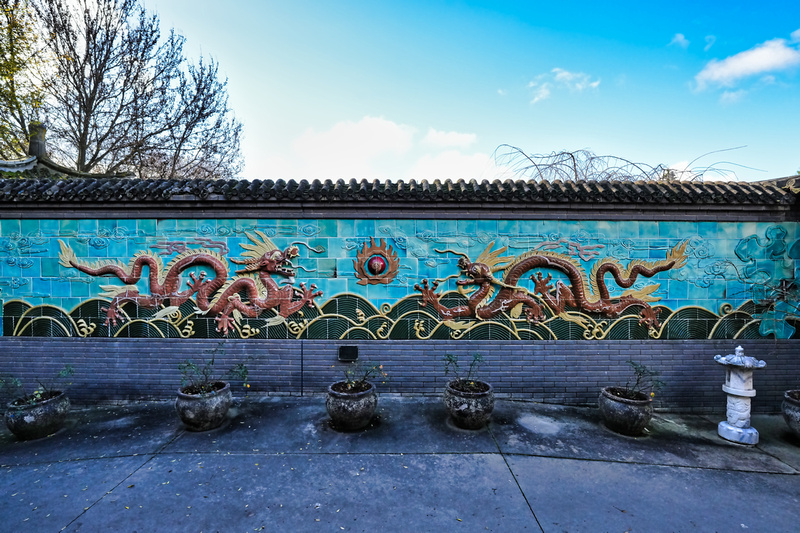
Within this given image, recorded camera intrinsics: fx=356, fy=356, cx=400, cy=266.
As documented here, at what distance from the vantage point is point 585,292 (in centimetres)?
490

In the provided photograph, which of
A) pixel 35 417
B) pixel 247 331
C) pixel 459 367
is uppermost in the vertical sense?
pixel 247 331

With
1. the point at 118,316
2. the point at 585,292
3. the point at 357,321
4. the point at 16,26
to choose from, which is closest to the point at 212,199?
the point at 118,316

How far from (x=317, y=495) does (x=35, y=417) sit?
3509 millimetres

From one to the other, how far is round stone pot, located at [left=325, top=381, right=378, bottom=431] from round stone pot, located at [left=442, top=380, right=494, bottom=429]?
97 cm

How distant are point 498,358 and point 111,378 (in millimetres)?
5429

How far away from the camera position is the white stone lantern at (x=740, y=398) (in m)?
3.98

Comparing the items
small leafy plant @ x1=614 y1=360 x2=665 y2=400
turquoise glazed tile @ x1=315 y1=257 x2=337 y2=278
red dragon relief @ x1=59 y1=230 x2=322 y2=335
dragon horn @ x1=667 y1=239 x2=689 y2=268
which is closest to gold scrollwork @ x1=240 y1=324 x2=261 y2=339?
red dragon relief @ x1=59 y1=230 x2=322 y2=335

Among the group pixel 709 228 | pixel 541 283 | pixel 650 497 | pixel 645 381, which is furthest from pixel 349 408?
pixel 709 228

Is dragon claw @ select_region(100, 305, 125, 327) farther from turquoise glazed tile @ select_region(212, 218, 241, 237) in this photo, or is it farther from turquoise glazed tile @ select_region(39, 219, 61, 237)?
turquoise glazed tile @ select_region(212, 218, 241, 237)

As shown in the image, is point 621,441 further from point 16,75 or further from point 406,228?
point 16,75

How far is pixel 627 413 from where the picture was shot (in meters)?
4.00

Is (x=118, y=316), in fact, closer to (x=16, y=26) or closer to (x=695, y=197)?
(x=695, y=197)

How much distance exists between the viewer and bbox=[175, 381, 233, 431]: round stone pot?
4.05 m

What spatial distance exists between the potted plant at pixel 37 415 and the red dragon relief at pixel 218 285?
1.11 meters
